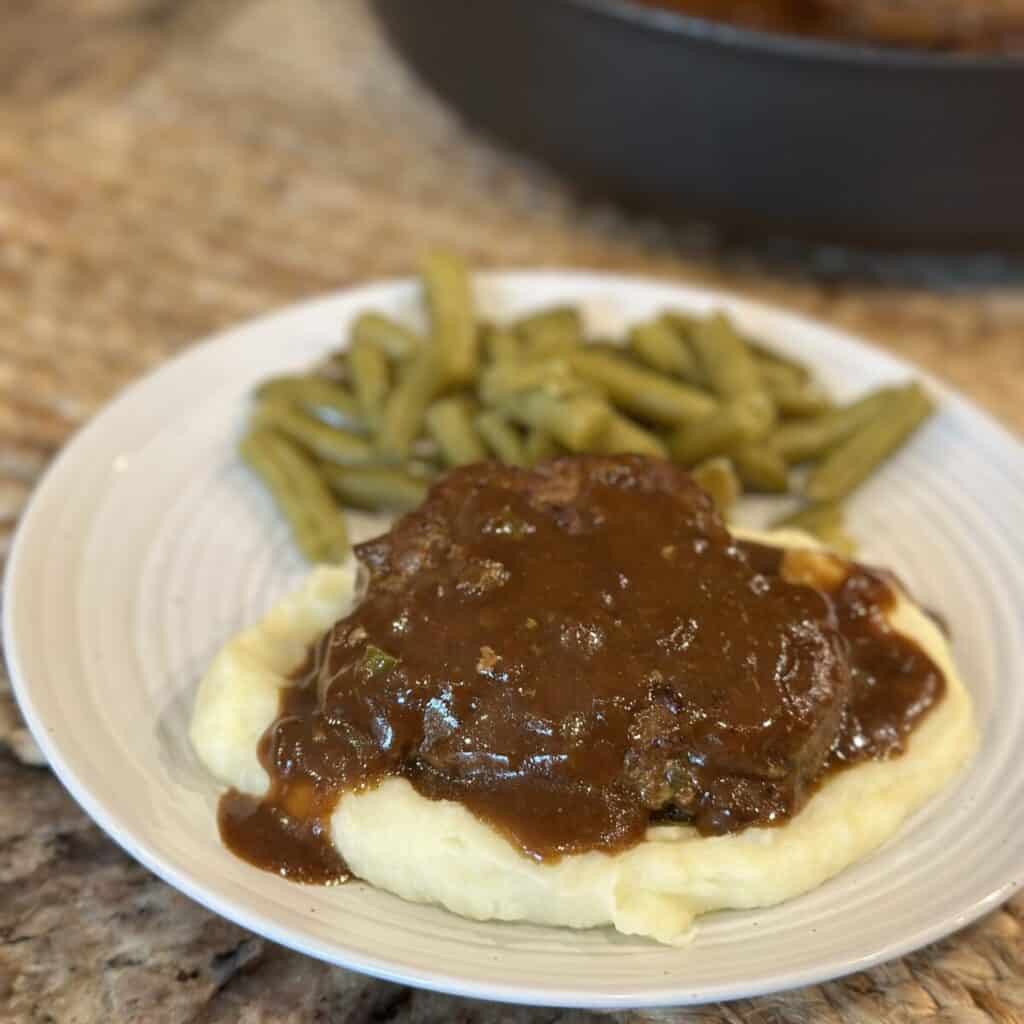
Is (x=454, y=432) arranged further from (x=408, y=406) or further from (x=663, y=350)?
(x=663, y=350)

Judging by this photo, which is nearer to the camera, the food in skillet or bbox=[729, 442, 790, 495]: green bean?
the food in skillet

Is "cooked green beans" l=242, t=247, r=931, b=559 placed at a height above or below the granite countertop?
above

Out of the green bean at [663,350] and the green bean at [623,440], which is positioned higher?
the green bean at [663,350]

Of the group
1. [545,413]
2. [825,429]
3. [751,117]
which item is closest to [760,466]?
[825,429]

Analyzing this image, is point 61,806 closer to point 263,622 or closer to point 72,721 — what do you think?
point 72,721

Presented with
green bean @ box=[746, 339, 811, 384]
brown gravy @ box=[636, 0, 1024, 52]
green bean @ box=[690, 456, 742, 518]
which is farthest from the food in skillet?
brown gravy @ box=[636, 0, 1024, 52]

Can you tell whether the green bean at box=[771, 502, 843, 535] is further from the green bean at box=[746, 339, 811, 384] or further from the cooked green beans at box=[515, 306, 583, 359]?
the cooked green beans at box=[515, 306, 583, 359]

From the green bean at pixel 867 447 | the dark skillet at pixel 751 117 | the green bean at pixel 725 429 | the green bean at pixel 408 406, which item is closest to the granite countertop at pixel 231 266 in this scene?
the dark skillet at pixel 751 117

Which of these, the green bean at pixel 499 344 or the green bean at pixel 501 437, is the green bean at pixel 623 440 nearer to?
the green bean at pixel 501 437
